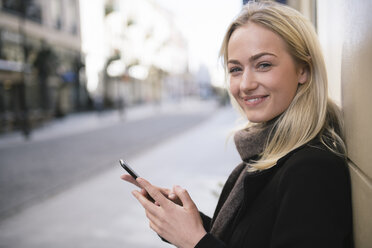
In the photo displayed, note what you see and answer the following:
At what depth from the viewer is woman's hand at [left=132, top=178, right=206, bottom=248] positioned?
129cm

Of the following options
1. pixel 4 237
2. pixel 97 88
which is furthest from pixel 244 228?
pixel 97 88

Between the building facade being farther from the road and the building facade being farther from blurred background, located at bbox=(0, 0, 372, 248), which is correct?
the road

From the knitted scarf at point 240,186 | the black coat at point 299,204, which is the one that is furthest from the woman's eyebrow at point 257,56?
the black coat at point 299,204

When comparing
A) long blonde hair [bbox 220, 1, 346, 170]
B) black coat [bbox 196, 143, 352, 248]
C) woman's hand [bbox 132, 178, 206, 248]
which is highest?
long blonde hair [bbox 220, 1, 346, 170]

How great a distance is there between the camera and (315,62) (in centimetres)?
129

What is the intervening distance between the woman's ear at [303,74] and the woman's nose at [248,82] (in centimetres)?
17

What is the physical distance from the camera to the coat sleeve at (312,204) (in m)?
0.97

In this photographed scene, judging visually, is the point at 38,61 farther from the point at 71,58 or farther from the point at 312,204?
the point at 312,204

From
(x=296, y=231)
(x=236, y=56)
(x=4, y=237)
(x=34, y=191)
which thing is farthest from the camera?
(x=34, y=191)

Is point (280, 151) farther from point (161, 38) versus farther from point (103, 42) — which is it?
point (161, 38)

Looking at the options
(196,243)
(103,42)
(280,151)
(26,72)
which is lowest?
(196,243)

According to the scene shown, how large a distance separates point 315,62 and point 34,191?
5.82 meters

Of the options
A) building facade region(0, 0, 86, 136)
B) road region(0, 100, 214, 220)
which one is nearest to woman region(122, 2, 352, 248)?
road region(0, 100, 214, 220)

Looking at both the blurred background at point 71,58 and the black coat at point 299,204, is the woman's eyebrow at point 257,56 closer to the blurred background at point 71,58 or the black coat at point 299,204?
the black coat at point 299,204
